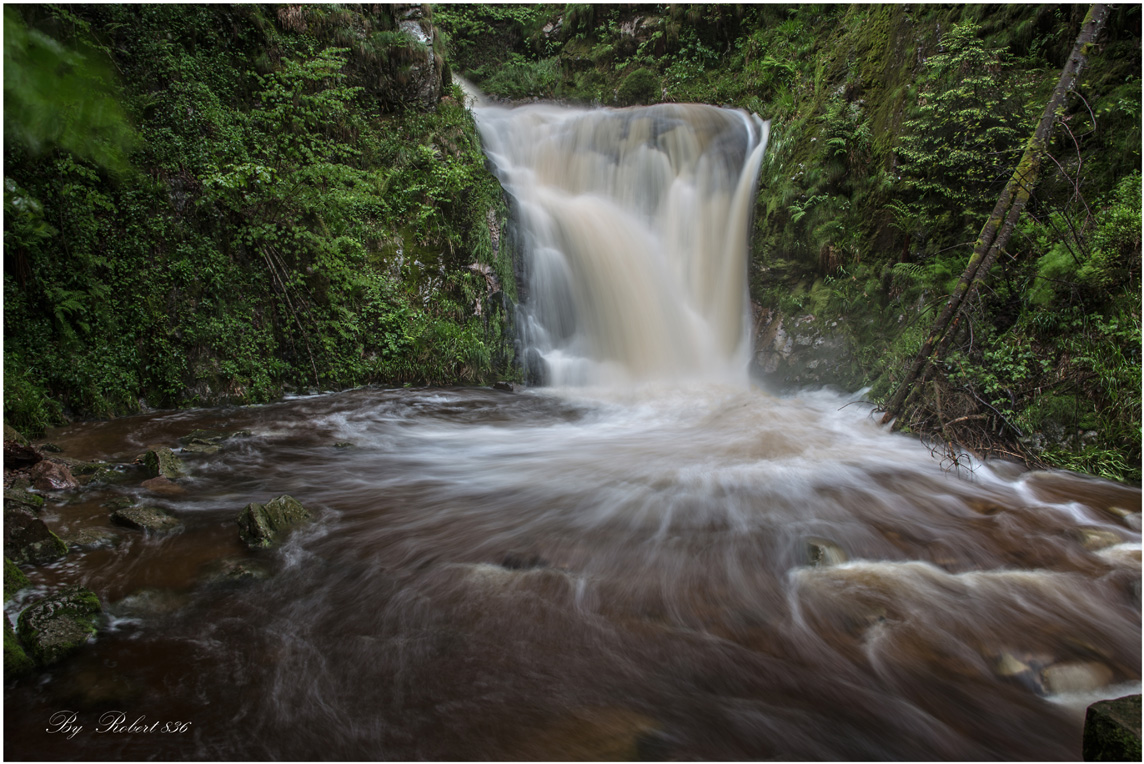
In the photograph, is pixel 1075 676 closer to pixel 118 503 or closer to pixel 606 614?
pixel 606 614

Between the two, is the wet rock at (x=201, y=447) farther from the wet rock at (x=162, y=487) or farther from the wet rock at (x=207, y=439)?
the wet rock at (x=162, y=487)

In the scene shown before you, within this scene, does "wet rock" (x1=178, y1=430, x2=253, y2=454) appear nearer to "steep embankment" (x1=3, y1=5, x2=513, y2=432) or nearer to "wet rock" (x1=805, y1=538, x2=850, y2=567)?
"steep embankment" (x1=3, y1=5, x2=513, y2=432)

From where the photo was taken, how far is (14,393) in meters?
5.29

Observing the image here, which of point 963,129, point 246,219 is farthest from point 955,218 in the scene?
point 246,219

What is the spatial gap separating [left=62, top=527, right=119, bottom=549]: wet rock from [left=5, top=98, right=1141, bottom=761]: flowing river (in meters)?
0.18

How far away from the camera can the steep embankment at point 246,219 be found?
5.80 metres

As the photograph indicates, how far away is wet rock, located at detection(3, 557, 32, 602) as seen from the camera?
2686 mm

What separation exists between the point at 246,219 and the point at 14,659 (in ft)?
20.5

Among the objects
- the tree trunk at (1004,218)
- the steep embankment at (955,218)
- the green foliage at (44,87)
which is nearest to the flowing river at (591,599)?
the steep embankment at (955,218)

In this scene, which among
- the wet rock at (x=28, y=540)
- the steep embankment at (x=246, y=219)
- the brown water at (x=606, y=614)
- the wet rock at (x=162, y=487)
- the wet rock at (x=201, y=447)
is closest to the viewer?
the brown water at (x=606, y=614)

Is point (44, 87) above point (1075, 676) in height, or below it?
above

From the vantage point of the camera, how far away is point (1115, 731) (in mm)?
1787

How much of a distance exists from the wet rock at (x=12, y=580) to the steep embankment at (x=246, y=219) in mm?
2925

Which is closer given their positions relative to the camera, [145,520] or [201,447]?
[145,520]
